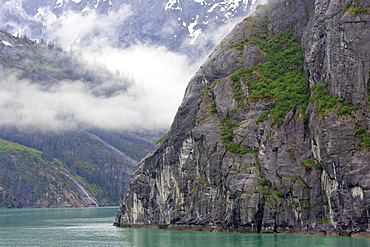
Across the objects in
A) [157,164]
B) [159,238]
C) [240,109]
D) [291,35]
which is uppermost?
[291,35]

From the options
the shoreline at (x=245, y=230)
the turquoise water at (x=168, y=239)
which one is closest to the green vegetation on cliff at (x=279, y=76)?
the shoreline at (x=245, y=230)

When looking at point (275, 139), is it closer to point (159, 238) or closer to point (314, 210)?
point (314, 210)

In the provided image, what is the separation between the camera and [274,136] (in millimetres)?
128250

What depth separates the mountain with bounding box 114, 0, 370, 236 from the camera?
111250 mm

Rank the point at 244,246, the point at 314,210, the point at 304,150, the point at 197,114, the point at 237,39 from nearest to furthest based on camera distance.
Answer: the point at 244,246
the point at 314,210
the point at 304,150
the point at 197,114
the point at 237,39

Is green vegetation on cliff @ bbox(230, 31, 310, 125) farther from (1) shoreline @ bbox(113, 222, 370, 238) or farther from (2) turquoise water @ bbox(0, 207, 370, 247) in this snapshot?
(2) turquoise water @ bbox(0, 207, 370, 247)

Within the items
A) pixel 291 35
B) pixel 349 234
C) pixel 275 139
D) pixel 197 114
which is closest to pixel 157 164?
pixel 197 114

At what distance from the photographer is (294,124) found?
127125mm

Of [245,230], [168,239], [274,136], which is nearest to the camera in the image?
[168,239]

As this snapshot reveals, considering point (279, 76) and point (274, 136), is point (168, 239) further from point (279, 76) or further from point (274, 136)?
point (279, 76)

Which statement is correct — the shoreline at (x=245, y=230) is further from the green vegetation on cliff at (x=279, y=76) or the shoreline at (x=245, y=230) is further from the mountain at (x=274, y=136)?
the green vegetation on cliff at (x=279, y=76)

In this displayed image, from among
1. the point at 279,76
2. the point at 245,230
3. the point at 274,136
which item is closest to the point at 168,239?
the point at 245,230

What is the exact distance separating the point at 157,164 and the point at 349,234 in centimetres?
7108

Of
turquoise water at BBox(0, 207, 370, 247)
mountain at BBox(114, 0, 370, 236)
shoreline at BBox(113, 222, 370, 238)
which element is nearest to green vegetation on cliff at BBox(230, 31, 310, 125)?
mountain at BBox(114, 0, 370, 236)
